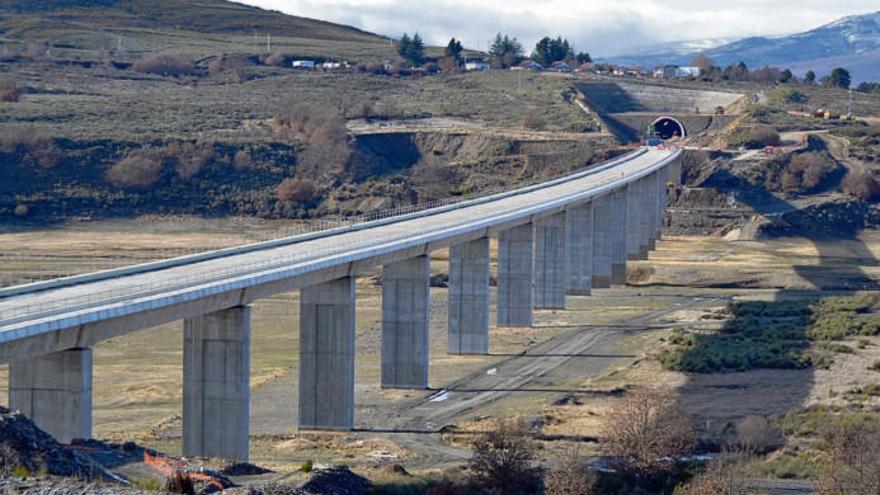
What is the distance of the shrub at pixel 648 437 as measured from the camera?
34406mm

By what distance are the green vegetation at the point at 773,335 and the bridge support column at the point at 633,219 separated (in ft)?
60.7

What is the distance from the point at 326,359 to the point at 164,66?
119m

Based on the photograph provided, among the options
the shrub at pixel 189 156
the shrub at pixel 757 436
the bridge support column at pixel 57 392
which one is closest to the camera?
the bridge support column at pixel 57 392

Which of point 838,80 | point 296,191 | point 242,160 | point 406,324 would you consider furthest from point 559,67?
point 406,324

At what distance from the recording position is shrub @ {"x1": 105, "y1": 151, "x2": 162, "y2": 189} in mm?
102188

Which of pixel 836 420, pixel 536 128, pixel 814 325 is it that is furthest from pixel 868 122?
pixel 836 420

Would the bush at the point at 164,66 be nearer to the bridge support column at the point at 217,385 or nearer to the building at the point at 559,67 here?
the building at the point at 559,67

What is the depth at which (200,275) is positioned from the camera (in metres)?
40.2

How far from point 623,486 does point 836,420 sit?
964cm

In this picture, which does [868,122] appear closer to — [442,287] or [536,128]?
[536,128]

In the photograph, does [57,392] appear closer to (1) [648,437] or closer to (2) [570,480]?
(2) [570,480]

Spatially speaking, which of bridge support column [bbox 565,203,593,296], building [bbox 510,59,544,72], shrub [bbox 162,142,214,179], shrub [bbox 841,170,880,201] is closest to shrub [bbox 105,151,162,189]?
shrub [bbox 162,142,214,179]

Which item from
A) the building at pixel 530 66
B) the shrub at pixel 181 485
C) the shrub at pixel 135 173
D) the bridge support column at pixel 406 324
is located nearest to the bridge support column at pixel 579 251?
the bridge support column at pixel 406 324

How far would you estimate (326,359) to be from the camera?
147 ft
